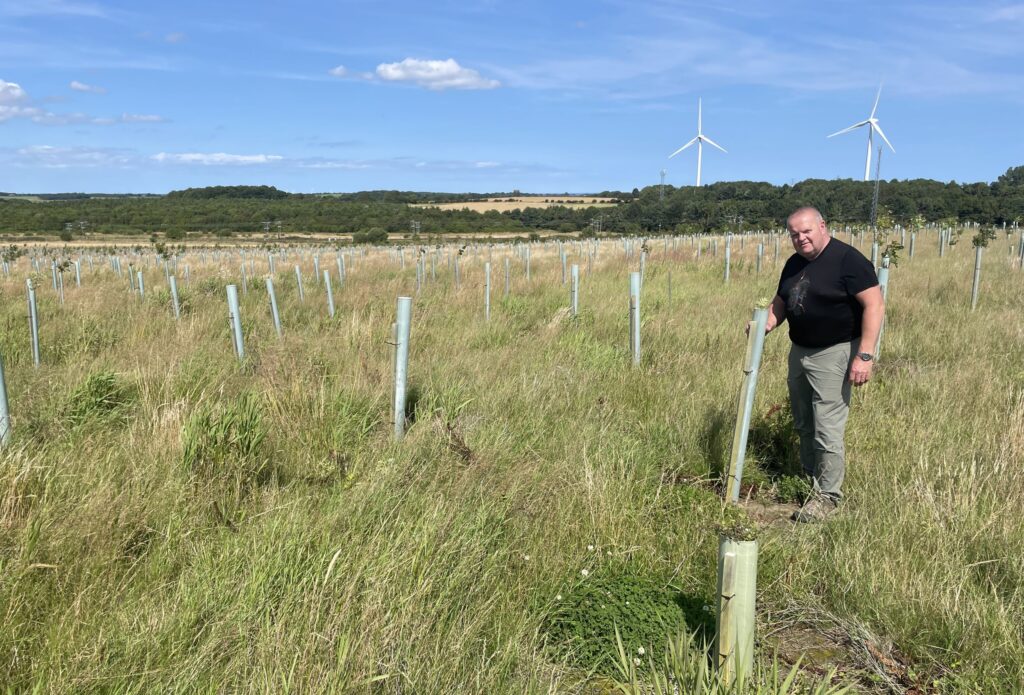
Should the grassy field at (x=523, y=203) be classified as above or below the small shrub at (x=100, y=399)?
above

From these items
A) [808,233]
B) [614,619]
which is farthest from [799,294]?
[614,619]

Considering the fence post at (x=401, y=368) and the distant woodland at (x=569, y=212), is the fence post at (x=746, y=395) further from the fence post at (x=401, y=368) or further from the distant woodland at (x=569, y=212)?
the distant woodland at (x=569, y=212)

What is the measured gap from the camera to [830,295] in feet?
13.4

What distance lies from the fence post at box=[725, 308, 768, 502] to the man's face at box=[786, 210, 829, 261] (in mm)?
489

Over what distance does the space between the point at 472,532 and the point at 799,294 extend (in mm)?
2472

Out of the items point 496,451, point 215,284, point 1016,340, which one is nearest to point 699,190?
point 215,284

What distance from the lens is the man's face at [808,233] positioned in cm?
409

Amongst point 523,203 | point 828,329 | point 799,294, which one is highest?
point 523,203

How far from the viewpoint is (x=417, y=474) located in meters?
3.74

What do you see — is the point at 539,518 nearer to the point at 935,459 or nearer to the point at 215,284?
the point at 935,459

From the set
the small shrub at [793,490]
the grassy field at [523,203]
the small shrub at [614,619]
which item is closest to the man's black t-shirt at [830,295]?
the small shrub at [793,490]

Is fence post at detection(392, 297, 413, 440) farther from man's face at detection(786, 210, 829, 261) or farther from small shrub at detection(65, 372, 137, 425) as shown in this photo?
man's face at detection(786, 210, 829, 261)

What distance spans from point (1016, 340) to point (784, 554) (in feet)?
19.3

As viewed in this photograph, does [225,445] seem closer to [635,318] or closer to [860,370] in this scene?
[860,370]
